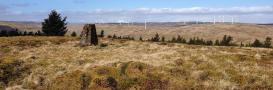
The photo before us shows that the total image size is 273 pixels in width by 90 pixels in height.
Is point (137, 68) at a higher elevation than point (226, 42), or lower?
higher

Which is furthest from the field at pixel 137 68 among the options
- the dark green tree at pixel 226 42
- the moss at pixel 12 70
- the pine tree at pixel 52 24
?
the pine tree at pixel 52 24

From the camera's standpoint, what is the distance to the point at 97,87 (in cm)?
3106

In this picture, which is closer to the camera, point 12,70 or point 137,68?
point 137,68

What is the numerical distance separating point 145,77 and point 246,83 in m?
6.69

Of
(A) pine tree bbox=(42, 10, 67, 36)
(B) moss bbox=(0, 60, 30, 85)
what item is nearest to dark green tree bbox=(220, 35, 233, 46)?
(A) pine tree bbox=(42, 10, 67, 36)

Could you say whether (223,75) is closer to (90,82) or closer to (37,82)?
(90,82)

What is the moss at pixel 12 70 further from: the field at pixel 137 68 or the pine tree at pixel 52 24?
the pine tree at pixel 52 24

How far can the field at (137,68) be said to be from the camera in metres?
31.0

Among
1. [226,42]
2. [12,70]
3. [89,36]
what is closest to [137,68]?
[12,70]

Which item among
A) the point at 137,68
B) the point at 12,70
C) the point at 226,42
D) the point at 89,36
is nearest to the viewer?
the point at 137,68

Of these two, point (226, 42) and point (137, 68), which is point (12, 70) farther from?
point (226, 42)

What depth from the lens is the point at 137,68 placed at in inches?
1336

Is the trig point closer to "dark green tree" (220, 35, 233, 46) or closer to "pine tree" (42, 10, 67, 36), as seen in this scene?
"dark green tree" (220, 35, 233, 46)

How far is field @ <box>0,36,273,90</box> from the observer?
102ft
